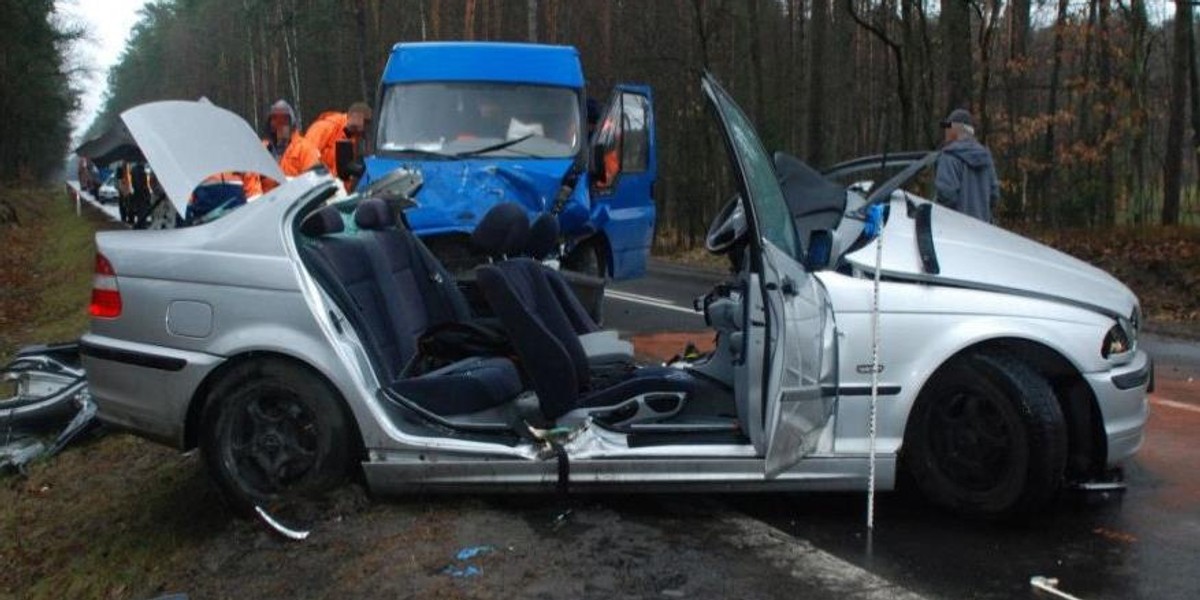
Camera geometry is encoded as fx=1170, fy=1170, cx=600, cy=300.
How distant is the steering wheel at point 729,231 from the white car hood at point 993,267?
745 millimetres

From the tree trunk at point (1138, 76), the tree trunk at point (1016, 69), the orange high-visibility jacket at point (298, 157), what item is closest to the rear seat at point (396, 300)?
the orange high-visibility jacket at point (298, 157)

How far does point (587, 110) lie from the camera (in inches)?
476

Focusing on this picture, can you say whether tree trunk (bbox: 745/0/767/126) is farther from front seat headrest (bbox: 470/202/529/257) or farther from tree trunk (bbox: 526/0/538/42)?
front seat headrest (bbox: 470/202/529/257)

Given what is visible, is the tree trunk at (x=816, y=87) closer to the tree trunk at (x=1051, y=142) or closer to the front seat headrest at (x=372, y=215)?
the tree trunk at (x=1051, y=142)

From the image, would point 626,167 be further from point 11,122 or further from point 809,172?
point 11,122

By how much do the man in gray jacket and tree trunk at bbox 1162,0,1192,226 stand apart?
33.5 ft

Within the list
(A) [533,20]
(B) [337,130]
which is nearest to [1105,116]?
(A) [533,20]

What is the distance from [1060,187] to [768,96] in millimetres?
8072

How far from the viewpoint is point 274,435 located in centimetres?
529

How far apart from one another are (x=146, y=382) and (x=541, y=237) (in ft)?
6.60

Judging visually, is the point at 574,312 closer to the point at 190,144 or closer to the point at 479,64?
the point at 190,144

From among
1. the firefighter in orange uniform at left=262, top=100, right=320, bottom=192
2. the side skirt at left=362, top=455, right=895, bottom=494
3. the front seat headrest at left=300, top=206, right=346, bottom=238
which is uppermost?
the firefighter in orange uniform at left=262, top=100, right=320, bottom=192

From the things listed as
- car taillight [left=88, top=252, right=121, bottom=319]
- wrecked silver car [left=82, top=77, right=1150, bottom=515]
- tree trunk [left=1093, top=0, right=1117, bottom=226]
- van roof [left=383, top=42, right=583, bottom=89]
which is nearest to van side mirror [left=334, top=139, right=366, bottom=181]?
van roof [left=383, top=42, right=583, bottom=89]

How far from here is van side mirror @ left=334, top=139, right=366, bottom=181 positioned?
1085 cm
